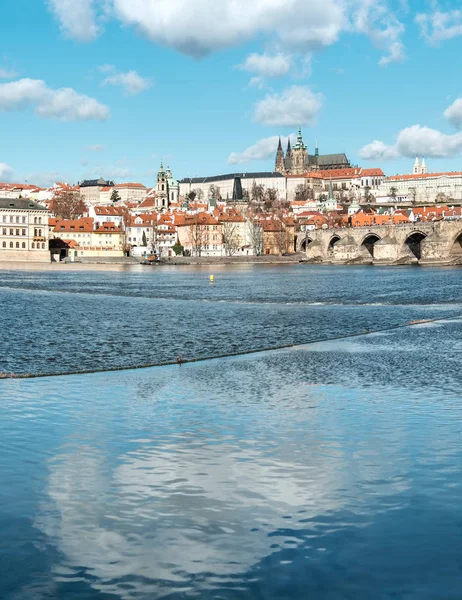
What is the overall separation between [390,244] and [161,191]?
95.8 m

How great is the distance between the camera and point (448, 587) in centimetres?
548

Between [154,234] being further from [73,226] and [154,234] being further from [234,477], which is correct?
[234,477]

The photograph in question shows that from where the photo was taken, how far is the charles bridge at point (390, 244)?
99562mm

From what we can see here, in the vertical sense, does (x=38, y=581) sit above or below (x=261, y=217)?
below

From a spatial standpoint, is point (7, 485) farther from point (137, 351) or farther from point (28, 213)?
point (28, 213)

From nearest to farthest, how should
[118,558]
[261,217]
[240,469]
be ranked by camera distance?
[118,558] → [240,469] → [261,217]

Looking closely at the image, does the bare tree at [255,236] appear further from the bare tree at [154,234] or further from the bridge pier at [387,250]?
the bridge pier at [387,250]

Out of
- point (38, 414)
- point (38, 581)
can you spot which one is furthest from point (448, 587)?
point (38, 414)

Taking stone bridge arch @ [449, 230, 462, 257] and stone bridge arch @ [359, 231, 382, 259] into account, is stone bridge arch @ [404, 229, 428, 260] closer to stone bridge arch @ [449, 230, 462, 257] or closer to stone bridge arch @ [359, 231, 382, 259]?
stone bridge arch @ [449, 230, 462, 257]

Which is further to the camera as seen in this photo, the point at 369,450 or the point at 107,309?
the point at 107,309

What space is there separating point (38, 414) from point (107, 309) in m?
22.2

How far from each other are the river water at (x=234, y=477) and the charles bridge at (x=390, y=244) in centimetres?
8524

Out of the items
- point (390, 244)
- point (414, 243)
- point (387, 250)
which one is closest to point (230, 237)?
point (387, 250)

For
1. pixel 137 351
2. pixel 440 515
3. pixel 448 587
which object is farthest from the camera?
pixel 137 351
